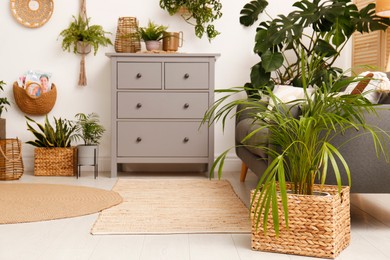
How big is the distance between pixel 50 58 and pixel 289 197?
116 inches

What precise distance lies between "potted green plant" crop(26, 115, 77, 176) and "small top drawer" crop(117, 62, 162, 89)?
0.54 metres

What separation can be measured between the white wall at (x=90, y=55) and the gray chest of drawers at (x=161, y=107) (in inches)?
17.6

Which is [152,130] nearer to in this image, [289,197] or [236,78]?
[236,78]

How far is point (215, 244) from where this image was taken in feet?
7.50

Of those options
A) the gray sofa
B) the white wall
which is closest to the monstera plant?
the white wall

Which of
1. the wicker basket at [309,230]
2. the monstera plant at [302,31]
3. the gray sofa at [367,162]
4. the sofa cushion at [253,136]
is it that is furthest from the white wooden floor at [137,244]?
the monstera plant at [302,31]

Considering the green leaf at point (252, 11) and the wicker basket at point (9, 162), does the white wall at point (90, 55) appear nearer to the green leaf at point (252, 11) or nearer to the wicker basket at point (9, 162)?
the green leaf at point (252, 11)

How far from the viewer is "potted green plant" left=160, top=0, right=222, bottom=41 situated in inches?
175

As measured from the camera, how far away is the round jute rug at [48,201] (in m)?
2.79

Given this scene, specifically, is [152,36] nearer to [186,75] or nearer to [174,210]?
[186,75]

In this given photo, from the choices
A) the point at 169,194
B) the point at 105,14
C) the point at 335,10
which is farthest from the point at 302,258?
the point at 105,14

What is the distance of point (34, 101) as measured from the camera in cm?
446

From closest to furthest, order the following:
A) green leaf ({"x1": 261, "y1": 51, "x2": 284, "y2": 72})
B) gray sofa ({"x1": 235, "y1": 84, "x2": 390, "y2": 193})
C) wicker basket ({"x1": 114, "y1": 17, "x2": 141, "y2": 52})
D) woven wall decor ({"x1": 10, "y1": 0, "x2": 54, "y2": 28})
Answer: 1. gray sofa ({"x1": 235, "y1": 84, "x2": 390, "y2": 193})
2. green leaf ({"x1": 261, "y1": 51, "x2": 284, "y2": 72})
3. wicker basket ({"x1": 114, "y1": 17, "x2": 141, "y2": 52})
4. woven wall decor ({"x1": 10, "y1": 0, "x2": 54, "y2": 28})

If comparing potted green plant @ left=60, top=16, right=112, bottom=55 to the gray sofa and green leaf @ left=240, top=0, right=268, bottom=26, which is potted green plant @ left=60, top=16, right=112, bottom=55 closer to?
green leaf @ left=240, top=0, right=268, bottom=26
